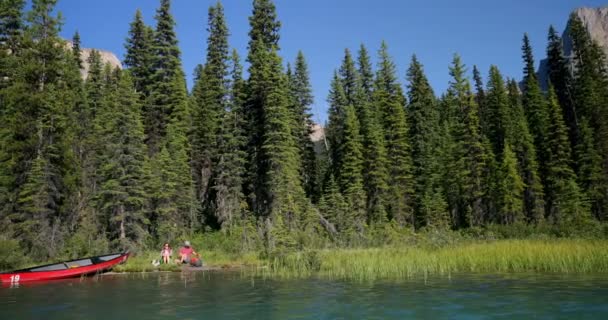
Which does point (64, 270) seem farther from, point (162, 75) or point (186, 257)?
point (162, 75)

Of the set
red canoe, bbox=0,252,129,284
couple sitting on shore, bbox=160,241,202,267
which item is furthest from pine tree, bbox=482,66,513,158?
red canoe, bbox=0,252,129,284

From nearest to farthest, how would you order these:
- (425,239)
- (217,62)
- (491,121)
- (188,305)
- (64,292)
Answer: (188,305)
(64,292)
(425,239)
(217,62)
(491,121)

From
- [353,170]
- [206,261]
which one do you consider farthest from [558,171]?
[206,261]

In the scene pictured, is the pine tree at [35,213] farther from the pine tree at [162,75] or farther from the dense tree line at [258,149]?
the pine tree at [162,75]

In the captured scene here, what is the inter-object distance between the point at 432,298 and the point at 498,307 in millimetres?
2068

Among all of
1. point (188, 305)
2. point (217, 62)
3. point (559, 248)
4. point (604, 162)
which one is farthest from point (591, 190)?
point (188, 305)

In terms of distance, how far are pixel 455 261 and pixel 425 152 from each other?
118 feet

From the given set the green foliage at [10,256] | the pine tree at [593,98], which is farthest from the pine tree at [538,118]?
the green foliage at [10,256]

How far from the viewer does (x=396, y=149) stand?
5131cm

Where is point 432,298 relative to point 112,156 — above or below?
below

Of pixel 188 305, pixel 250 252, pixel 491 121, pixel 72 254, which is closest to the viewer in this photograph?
pixel 188 305

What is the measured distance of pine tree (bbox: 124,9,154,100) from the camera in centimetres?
4569

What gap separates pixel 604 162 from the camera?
4809 cm

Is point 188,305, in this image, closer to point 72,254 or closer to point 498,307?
point 498,307
